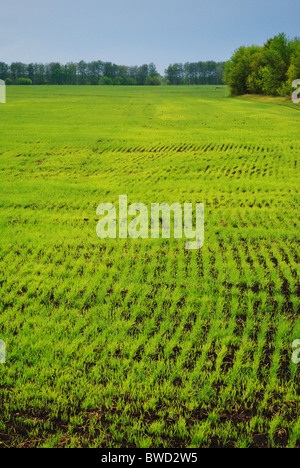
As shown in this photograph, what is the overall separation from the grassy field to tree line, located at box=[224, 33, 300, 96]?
179ft

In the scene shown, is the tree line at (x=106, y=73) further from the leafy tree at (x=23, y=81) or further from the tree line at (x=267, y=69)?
the tree line at (x=267, y=69)

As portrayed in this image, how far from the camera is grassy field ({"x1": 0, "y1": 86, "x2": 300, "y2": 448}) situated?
13.8 ft

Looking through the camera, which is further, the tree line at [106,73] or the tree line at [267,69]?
the tree line at [106,73]

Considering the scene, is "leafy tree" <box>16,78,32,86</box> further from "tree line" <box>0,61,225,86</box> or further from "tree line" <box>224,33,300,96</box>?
"tree line" <box>224,33,300,96</box>

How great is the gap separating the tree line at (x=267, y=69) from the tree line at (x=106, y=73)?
76.6 m

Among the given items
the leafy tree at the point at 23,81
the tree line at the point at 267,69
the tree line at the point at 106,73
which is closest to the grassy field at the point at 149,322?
the tree line at the point at 267,69

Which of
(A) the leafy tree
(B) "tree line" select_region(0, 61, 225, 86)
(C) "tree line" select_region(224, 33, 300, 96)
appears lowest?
(C) "tree line" select_region(224, 33, 300, 96)

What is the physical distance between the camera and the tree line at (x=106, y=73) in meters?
144

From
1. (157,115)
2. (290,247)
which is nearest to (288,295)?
(290,247)

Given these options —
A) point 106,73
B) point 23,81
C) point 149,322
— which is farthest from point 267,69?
point 106,73

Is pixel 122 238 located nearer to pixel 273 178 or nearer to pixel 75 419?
pixel 75 419

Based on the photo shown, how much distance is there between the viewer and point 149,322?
5.97 metres

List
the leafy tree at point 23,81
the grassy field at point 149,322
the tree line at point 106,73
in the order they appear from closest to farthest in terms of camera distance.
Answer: the grassy field at point 149,322, the leafy tree at point 23,81, the tree line at point 106,73

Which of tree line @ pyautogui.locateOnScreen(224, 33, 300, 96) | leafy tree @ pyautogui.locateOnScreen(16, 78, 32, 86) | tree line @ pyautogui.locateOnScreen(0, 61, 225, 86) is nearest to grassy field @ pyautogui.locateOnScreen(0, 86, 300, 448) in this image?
tree line @ pyautogui.locateOnScreen(224, 33, 300, 96)
